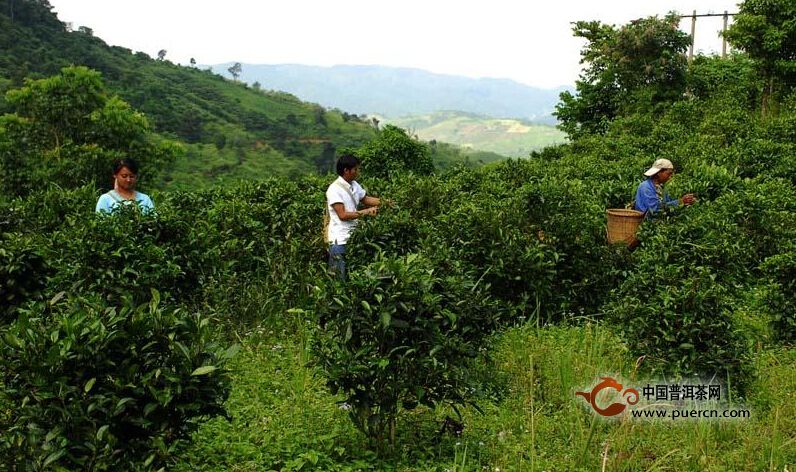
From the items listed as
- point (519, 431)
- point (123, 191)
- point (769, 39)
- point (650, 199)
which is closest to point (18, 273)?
point (123, 191)

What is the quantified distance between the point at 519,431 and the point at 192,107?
75.4 metres

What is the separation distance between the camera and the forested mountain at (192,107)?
206 feet

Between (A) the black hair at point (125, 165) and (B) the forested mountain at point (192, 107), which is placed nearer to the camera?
(A) the black hair at point (125, 165)

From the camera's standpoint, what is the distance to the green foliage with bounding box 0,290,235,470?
326 cm

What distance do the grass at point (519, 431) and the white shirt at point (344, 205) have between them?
1.49m

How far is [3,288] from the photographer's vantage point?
5496 millimetres

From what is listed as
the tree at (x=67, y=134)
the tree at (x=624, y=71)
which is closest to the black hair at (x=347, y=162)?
the tree at (x=624, y=71)

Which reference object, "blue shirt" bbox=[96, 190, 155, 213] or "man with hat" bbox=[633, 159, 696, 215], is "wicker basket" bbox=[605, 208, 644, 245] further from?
"blue shirt" bbox=[96, 190, 155, 213]

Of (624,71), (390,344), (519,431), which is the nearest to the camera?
(390,344)

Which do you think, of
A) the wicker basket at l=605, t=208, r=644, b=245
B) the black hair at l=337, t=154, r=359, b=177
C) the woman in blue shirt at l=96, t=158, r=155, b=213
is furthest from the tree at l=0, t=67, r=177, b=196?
the wicker basket at l=605, t=208, r=644, b=245

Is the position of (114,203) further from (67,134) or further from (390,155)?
(67,134)

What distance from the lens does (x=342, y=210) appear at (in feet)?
22.2

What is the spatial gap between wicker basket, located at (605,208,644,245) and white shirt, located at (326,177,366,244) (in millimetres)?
2958

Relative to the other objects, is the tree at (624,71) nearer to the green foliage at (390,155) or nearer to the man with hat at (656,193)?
the green foliage at (390,155)
